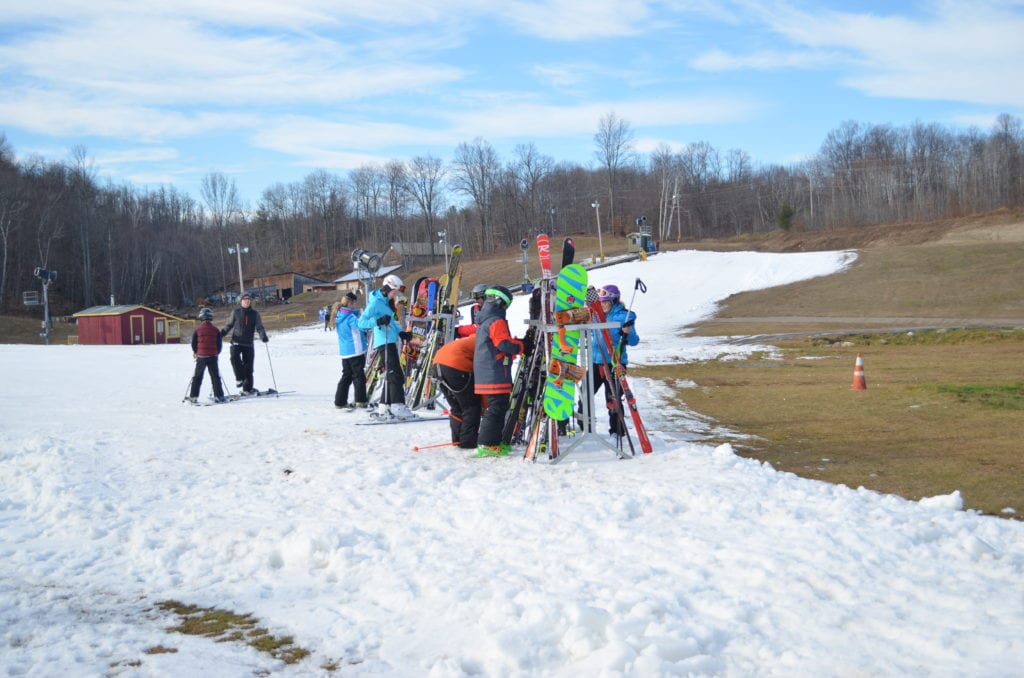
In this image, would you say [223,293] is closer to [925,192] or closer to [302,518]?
[925,192]

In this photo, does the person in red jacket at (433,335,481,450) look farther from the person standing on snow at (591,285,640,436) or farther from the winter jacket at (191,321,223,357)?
the winter jacket at (191,321,223,357)

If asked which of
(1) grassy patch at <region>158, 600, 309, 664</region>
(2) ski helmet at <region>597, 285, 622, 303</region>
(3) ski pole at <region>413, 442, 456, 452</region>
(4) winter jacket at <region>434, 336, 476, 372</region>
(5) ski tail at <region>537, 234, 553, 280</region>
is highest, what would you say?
(5) ski tail at <region>537, 234, 553, 280</region>

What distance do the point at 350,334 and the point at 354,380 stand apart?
730 millimetres

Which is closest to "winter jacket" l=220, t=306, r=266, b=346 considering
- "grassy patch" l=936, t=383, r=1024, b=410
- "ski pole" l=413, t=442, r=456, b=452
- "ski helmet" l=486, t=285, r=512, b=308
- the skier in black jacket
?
the skier in black jacket

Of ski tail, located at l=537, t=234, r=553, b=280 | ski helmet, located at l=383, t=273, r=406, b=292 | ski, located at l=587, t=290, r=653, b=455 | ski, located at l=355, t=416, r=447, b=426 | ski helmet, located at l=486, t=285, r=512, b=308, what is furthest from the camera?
ski helmet, located at l=383, t=273, r=406, b=292

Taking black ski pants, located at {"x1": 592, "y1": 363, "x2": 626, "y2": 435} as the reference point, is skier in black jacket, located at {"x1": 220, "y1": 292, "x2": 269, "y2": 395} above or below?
above

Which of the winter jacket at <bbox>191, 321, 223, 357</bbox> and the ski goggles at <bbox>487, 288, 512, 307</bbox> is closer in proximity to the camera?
the ski goggles at <bbox>487, 288, 512, 307</bbox>

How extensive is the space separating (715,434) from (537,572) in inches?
226

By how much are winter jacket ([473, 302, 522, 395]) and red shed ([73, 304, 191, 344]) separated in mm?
40155

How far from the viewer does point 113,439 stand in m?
9.57

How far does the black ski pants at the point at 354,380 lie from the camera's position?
1196cm

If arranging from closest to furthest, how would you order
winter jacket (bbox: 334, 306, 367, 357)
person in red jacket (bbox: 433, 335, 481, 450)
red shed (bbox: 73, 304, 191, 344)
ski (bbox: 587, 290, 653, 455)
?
ski (bbox: 587, 290, 653, 455), person in red jacket (bbox: 433, 335, 481, 450), winter jacket (bbox: 334, 306, 367, 357), red shed (bbox: 73, 304, 191, 344)

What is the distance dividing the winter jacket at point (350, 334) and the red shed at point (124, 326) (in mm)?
36091

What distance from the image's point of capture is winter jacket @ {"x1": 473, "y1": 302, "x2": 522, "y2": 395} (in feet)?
27.8
